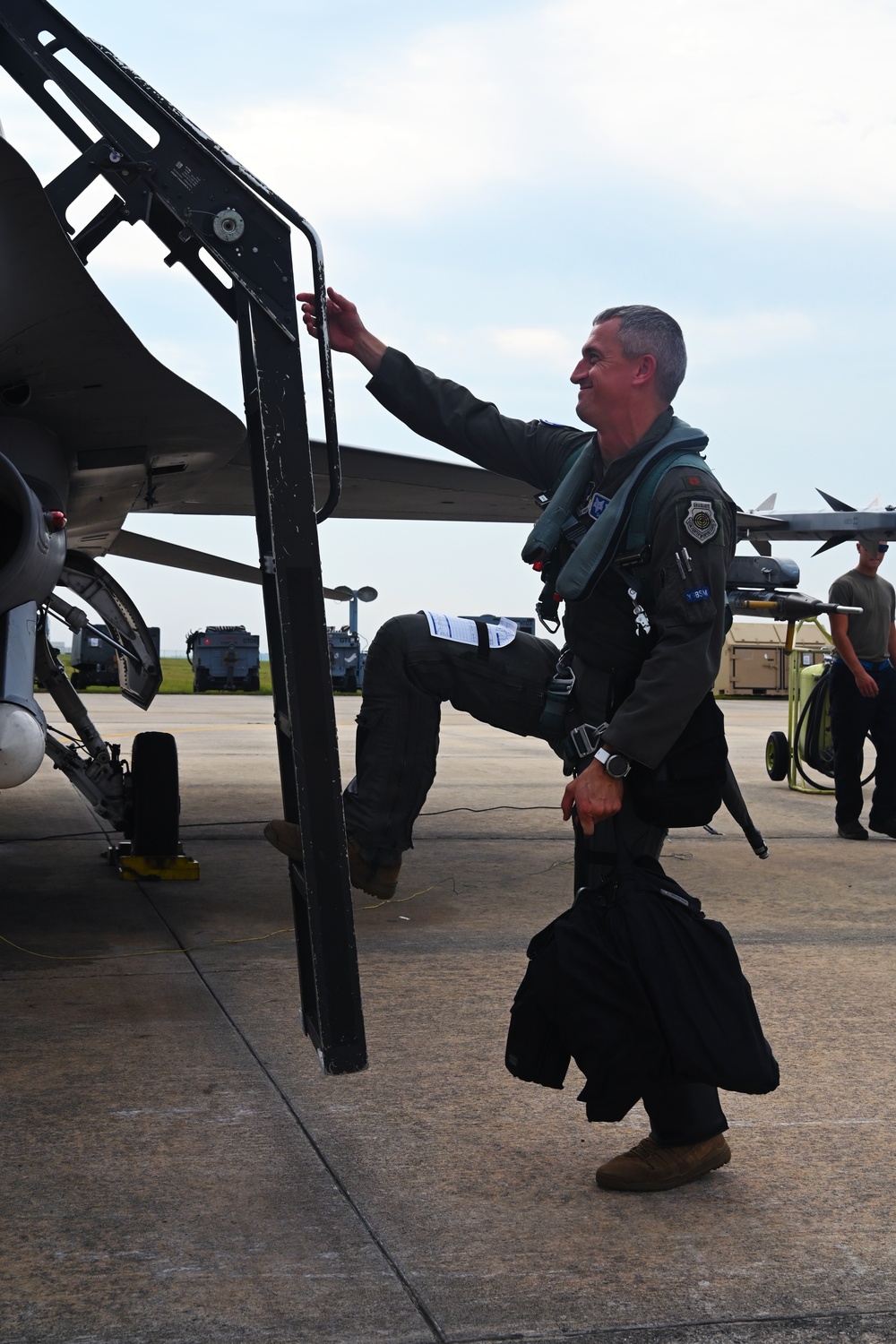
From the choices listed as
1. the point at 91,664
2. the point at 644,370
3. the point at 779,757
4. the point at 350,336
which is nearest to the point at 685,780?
the point at 644,370

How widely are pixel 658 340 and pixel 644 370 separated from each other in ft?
0.26

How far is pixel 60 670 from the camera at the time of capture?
23.5 feet

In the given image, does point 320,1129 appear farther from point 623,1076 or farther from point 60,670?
point 60,670

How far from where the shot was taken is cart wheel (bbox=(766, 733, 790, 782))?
12.3 meters

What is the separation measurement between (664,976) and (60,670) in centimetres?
527

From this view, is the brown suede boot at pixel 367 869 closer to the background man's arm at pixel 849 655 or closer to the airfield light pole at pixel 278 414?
the airfield light pole at pixel 278 414

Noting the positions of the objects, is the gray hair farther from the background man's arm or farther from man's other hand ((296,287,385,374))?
the background man's arm

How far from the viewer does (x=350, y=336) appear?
11.7 feet

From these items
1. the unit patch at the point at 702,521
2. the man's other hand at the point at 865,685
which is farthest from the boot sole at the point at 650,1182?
the man's other hand at the point at 865,685

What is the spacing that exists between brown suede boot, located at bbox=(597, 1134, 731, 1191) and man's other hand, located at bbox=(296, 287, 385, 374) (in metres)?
2.19

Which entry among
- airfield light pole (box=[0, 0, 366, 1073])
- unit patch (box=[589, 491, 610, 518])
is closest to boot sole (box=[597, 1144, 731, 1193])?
airfield light pole (box=[0, 0, 366, 1073])

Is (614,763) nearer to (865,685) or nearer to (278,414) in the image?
(278,414)

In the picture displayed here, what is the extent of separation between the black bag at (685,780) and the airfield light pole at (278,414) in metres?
0.76

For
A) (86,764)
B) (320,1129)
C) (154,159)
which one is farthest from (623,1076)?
(86,764)
